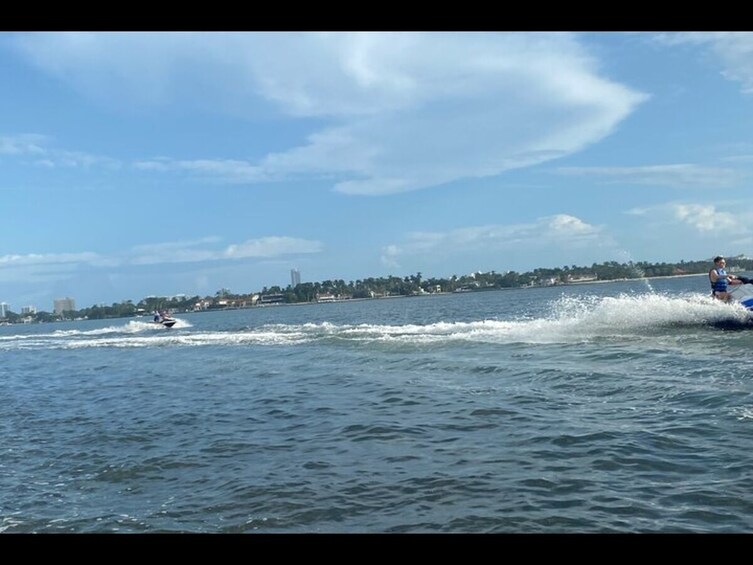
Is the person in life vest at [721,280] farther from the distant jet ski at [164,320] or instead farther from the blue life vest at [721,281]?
the distant jet ski at [164,320]

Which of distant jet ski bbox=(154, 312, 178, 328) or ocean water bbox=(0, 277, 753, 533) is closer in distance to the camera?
ocean water bbox=(0, 277, 753, 533)

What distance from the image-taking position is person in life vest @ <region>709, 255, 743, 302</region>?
72.9ft

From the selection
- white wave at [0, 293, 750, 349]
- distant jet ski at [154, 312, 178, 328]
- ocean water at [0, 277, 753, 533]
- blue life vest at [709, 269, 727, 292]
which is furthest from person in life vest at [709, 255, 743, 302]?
distant jet ski at [154, 312, 178, 328]

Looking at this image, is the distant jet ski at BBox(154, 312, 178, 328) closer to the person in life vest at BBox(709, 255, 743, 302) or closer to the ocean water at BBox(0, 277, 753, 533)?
the ocean water at BBox(0, 277, 753, 533)

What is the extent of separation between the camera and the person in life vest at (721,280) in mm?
22219

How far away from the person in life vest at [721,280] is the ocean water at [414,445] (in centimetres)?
184

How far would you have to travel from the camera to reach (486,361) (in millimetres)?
18141

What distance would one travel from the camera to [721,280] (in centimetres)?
2250

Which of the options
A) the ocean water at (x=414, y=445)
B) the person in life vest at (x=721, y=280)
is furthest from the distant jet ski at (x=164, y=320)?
the person in life vest at (x=721, y=280)

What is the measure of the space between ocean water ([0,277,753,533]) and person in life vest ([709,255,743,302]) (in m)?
1.84

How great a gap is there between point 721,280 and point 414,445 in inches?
714
